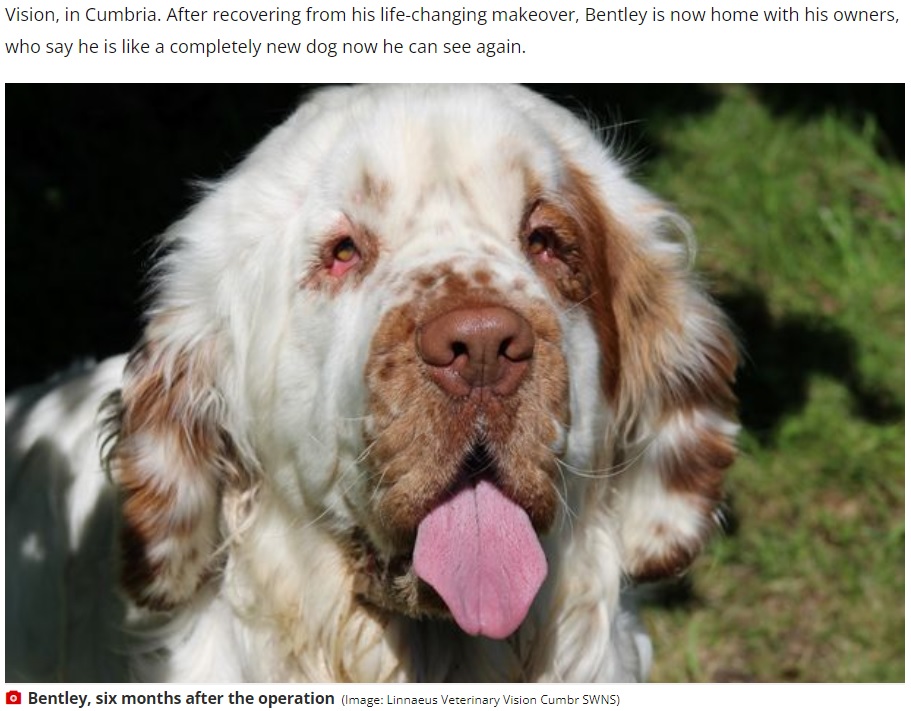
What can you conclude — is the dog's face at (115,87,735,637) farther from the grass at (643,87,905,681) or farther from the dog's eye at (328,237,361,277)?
the grass at (643,87,905,681)

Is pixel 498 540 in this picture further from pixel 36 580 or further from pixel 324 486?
pixel 36 580

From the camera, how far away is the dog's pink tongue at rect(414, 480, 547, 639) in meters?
3.06

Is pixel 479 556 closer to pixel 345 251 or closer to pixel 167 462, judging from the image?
pixel 345 251

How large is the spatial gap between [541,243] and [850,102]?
325 cm

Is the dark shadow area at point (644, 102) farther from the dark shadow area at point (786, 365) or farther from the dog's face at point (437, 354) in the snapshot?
the dog's face at point (437, 354)

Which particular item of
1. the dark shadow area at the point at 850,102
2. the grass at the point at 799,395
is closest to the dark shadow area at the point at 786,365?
the grass at the point at 799,395

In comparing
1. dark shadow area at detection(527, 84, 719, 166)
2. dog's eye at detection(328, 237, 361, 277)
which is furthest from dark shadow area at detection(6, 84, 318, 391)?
dog's eye at detection(328, 237, 361, 277)

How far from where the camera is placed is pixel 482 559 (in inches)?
121

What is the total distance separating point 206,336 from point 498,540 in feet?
2.70

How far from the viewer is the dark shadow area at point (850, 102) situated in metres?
6.07

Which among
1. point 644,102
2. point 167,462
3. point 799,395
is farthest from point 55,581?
point 644,102

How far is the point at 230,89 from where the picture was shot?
6.10 m

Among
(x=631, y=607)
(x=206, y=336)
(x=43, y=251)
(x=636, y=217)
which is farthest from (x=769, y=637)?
(x=43, y=251)
